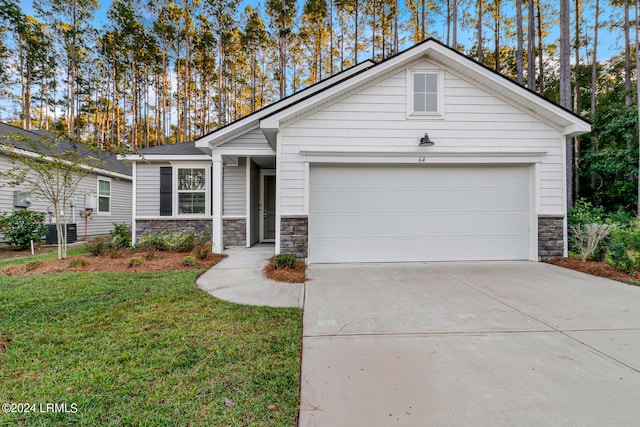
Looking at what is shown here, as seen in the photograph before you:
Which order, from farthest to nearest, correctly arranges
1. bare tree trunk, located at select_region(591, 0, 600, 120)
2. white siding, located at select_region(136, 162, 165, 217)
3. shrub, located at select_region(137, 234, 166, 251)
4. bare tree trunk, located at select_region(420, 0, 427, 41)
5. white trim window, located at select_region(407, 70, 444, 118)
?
1. bare tree trunk, located at select_region(420, 0, 427, 41)
2. bare tree trunk, located at select_region(591, 0, 600, 120)
3. white siding, located at select_region(136, 162, 165, 217)
4. shrub, located at select_region(137, 234, 166, 251)
5. white trim window, located at select_region(407, 70, 444, 118)

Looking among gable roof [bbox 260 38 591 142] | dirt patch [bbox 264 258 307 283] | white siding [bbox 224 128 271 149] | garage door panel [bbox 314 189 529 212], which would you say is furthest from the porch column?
garage door panel [bbox 314 189 529 212]

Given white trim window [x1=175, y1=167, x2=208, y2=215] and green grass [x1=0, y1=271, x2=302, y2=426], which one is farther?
white trim window [x1=175, y1=167, x2=208, y2=215]

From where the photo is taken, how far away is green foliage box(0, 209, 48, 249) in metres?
7.91

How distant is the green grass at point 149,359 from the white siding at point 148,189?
526 cm

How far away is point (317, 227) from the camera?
19.6 ft

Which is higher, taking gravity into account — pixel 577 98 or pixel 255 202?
pixel 577 98

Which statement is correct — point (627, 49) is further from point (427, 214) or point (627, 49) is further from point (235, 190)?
point (235, 190)

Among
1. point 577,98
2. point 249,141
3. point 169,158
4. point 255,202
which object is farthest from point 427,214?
point 577,98

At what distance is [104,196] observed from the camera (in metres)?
11.8

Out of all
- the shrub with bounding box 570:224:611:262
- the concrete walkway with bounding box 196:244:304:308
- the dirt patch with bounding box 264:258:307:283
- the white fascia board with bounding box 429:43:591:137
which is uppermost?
the white fascia board with bounding box 429:43:591:137

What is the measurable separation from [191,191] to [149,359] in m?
7.26

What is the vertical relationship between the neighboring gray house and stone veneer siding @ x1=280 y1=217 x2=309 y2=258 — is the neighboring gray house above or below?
above

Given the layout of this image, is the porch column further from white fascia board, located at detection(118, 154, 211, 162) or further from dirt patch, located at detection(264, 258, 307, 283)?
dirt patch, located at detection(264, 258, 307, 283)

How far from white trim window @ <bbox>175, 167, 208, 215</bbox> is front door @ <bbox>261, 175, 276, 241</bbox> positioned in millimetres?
1949
